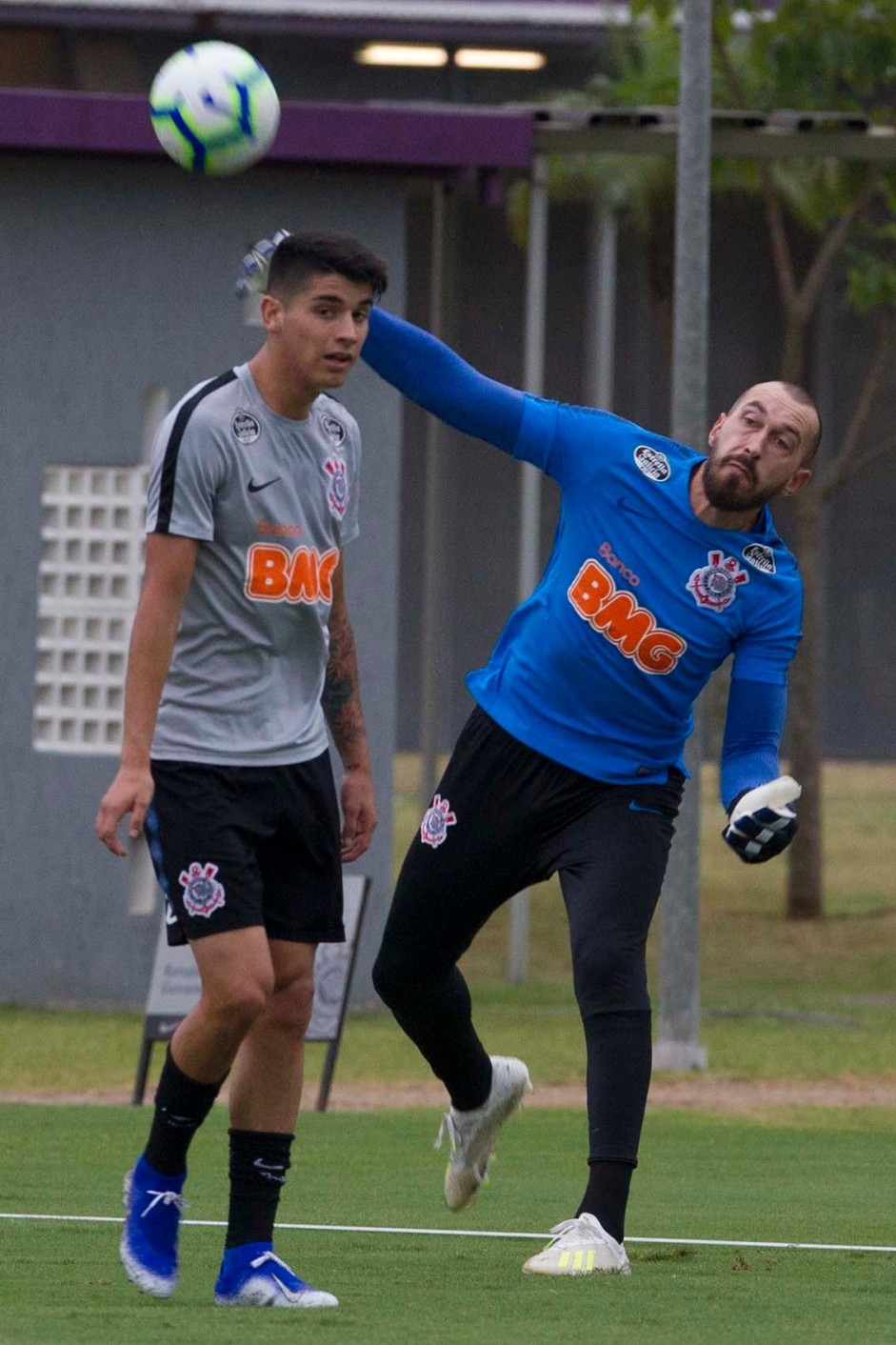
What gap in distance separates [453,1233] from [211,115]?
2.84 m

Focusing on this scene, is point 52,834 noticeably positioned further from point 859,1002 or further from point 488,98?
point 488,98

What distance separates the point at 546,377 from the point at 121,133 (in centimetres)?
1414

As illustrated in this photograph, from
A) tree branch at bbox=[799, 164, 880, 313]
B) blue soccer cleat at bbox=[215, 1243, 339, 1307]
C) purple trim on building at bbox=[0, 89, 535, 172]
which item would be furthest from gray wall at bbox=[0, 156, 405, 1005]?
blue soccer cleat at bbox=[215, 1243, 339, 1307]

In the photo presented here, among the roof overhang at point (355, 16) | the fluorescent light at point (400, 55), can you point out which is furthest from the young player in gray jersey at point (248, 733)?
the fluorescent light at point (400, 55)

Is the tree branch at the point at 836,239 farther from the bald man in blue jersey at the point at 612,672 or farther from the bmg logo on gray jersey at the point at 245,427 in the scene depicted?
the bmg logo on gray jersey at the point at 245,427

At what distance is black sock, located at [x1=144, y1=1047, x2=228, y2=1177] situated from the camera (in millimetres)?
5297

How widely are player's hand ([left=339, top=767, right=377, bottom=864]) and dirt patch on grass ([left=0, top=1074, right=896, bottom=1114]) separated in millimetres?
5229

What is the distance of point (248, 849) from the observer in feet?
17.3

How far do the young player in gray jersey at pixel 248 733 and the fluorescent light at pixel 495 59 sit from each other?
74.4 feet

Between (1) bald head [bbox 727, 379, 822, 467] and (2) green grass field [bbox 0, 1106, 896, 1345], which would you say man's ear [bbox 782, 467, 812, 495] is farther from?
(2) green grass field [bbox 0, 1106, 896, 1345]

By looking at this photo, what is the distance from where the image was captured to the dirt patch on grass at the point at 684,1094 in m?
11.2

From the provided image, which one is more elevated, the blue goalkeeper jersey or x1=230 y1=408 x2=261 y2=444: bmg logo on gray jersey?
x1=230 y1=408 x2=261 y2=444: bmg logo on gray jersey

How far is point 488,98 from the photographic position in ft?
90.7

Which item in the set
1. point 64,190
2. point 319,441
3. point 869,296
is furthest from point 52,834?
point 319,441
